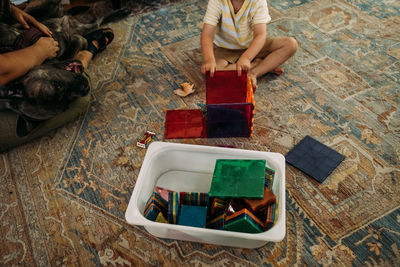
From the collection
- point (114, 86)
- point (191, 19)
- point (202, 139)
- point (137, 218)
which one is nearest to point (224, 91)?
point (202, 139)

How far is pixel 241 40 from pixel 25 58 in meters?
0.91

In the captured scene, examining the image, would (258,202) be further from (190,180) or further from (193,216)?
(190,180)

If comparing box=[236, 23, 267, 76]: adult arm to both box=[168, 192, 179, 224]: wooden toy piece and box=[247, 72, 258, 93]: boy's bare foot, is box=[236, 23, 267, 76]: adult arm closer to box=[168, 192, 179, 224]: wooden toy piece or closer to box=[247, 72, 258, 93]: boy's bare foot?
box=[247, 72, 258, 93]: boy's bare foot

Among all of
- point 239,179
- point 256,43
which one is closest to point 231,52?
point 256,43

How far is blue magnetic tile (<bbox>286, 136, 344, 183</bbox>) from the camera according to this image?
107cm

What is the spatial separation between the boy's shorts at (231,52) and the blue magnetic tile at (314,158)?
51 cm

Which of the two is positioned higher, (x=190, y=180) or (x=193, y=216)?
(x=193, y=216)

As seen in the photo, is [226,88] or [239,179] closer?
[239,179]

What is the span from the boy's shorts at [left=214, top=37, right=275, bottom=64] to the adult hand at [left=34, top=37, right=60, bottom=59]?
0.75 meters

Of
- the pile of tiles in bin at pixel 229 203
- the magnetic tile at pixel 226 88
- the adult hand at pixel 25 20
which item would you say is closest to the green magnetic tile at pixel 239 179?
the pile of tiles in bin at pixel 229 203

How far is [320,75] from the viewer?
1.44 m

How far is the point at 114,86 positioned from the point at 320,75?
1.03 metres

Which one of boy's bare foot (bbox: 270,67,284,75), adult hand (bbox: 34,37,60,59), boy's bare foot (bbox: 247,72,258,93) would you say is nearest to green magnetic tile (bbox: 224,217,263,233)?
boy's bare foot (bbox: 247,72,258,93)

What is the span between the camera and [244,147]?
Answer: 117 cm
